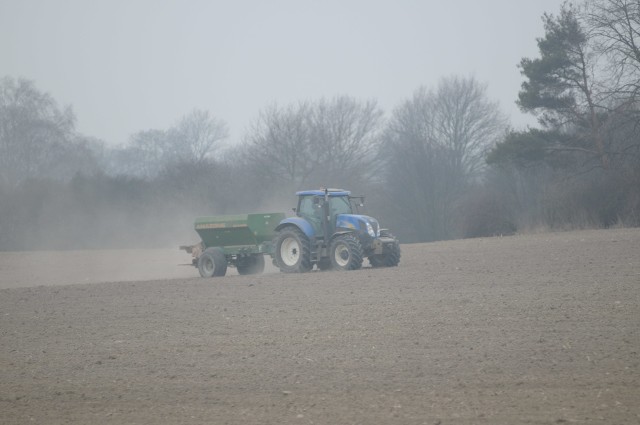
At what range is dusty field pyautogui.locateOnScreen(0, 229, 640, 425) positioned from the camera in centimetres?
731

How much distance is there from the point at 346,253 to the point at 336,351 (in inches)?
411

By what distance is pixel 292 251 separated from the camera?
20609mm

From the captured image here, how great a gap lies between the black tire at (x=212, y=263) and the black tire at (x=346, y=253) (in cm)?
315

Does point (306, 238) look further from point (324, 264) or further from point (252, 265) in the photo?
point (252, 265)

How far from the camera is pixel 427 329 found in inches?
418

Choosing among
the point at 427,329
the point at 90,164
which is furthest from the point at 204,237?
the point at 90,164

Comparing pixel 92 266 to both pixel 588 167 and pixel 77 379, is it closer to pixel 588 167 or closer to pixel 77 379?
pixel 77 379

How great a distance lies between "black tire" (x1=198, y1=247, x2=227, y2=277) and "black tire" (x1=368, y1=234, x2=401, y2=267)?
13.4ft

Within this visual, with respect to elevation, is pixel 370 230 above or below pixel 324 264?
above

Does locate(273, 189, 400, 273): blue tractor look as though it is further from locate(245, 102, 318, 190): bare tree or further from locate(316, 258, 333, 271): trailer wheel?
locate(245, 102, 318, 190): bare tree

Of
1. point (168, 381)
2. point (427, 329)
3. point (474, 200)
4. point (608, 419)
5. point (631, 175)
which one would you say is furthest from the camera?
point (474, 200)

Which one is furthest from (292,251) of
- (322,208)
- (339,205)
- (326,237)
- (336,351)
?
(336,351)

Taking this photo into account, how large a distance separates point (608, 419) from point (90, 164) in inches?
2368

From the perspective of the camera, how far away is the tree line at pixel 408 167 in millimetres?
34531
